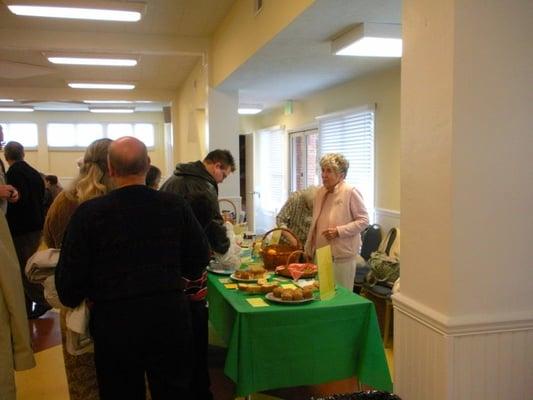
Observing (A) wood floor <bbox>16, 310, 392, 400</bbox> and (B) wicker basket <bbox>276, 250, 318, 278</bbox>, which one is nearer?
(B) wicker basket <bbox>276, 250, 318, 278</bbox>

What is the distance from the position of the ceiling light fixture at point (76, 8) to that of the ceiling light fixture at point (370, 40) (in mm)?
1614

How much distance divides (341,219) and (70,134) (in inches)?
412

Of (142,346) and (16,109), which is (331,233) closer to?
(142,346)

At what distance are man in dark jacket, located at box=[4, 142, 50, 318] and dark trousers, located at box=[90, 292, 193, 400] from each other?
2689 mm

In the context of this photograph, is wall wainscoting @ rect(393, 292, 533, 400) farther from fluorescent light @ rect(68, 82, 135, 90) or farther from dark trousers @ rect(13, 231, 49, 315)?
fluorescent light @ rect(68, 82, 135, 90)

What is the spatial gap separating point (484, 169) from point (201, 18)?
3878 millimetres

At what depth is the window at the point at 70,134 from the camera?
12164 millimetres

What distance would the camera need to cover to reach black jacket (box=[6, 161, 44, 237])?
4.18 m

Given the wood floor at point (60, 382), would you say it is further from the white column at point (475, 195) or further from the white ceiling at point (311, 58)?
the white ceiling at point (311, 58)

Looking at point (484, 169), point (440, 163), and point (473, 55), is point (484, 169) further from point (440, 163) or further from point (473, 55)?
point (473, 55)

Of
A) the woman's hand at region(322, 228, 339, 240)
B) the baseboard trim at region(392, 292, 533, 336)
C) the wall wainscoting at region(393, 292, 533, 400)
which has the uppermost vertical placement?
the woman's hand at region(322, 228, 339, 240)

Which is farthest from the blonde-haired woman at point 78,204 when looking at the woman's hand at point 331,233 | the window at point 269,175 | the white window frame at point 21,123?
the white window frame at point 21,123

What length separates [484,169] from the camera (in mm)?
1626

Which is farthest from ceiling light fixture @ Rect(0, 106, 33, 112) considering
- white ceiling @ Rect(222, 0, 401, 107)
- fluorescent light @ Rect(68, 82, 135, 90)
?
white ceiling @ Rect(222, 0, 401, 107)
